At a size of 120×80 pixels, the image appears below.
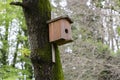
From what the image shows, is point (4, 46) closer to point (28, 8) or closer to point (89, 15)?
point (89, 15)

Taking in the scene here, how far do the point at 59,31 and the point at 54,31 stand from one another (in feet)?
0.25

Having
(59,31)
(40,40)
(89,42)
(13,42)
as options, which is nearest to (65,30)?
(59,31)

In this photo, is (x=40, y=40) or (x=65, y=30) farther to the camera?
(x=65, y=30)

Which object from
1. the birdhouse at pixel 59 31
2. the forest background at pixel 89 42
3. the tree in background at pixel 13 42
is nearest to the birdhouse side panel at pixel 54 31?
the birdhouse at pixel 59 31

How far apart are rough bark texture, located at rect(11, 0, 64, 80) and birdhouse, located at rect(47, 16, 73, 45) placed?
0.18ft

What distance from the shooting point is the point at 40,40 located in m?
2.42

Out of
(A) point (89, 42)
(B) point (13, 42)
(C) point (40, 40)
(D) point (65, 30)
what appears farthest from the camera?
(B) point (13, 42)

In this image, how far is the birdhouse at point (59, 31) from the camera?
243cm

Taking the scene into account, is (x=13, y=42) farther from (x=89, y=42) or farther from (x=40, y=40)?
(x=40, y=40)

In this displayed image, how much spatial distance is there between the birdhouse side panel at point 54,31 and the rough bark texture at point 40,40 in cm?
4

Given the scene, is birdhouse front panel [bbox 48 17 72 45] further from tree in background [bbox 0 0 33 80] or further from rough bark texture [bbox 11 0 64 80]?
tree in background [bbox 0 0 33 80]

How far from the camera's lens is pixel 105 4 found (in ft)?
23.2

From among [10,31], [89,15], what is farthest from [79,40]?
[10,31]

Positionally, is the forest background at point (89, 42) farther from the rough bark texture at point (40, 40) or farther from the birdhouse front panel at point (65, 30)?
the rough bark texture at point (40, 40)
